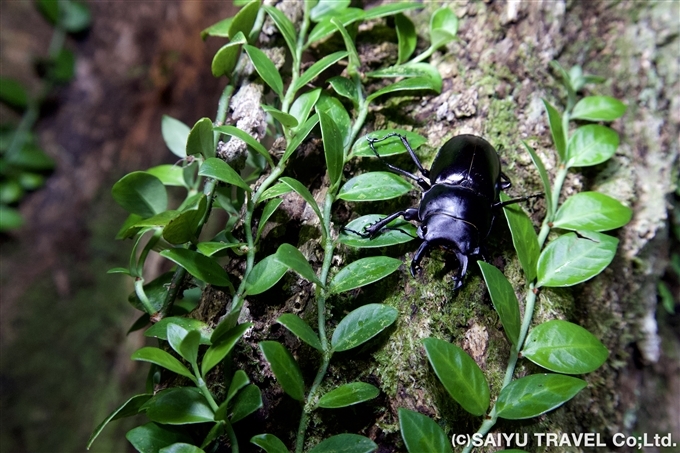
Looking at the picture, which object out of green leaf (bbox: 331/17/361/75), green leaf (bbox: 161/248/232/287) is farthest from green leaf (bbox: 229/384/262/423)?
green leaf (bbox: 331/17/361/75)

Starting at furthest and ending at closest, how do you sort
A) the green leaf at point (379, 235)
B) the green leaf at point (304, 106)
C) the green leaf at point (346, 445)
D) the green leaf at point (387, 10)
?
1. the green leaf at point (387, 10)
2. the green leaf at point (304, 106)
3. the green leaf at point (379, 235)
4. the green leaf at point (346, 445)

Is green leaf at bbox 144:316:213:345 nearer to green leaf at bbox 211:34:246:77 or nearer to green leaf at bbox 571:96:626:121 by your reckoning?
green leaf at bbox 211:34:246:77

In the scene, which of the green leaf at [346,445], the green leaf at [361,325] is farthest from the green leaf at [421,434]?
the green leaf at [361,325]

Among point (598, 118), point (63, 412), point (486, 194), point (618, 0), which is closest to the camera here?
point (486, 194)

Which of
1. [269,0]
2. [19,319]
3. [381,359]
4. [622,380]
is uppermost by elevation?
[269,0]

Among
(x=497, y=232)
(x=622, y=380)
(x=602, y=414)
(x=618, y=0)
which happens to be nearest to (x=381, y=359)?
(x=497, y=232)

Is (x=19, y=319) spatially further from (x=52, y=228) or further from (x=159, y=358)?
(x=159, y=358)

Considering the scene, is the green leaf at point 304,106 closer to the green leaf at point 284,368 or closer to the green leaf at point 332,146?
the green leaf at point 332,146

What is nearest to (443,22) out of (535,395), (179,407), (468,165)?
(468,165)
